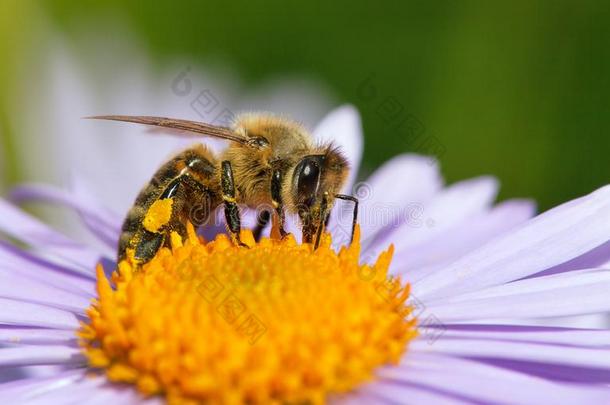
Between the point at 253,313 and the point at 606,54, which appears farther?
the point at 606,54

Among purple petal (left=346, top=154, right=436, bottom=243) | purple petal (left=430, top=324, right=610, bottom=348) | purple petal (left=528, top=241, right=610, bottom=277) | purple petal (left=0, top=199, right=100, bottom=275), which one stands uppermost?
purple petal (left=346, top=154, right=436, bottom=243)

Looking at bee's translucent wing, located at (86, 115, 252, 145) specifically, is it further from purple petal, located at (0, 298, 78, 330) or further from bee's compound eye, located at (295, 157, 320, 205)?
purple petal, located at (0, 298, 78, 330)

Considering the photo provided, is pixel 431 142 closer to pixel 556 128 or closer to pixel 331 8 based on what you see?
pixel 556 128

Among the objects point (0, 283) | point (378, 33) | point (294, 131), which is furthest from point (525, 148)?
point (0, 283)

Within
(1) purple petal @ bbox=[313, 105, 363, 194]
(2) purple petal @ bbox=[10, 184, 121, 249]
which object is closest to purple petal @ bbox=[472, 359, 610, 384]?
(1) purple petal @ bbox=[313, 105, 363, 194]

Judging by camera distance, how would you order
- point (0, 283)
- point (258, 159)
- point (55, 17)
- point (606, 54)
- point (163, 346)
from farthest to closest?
point (55, 17)
point (606, 54)
point (258, 159)
point (0, 283)
point (163, 346)

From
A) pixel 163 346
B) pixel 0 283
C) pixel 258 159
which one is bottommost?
pixel 163 346

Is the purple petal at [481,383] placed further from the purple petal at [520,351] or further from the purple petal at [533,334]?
the purple petal at [533,334]
